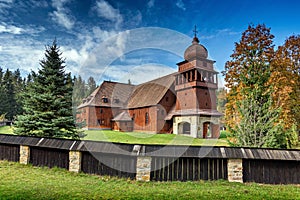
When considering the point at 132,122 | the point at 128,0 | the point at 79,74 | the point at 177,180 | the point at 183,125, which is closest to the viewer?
the point at 177,180

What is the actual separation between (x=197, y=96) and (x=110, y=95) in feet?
53.8

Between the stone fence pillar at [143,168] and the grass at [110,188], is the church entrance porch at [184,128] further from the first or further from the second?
the stone fence pillar at [143,168]

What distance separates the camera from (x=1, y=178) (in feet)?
23.3

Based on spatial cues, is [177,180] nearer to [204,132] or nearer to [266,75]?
[266,75]

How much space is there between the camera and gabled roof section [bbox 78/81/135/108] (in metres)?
34.1

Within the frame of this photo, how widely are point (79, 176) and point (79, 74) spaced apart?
7087 mm

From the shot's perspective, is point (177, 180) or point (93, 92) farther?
point (93, 92)

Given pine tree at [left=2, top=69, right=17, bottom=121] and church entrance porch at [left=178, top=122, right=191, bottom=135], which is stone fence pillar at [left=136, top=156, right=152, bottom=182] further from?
pine tree at [left=2, top=69, right=17, bottom=121]

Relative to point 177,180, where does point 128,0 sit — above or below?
above

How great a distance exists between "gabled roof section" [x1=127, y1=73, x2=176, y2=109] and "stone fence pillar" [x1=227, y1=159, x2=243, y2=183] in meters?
19.3

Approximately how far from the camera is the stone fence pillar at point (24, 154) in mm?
9046

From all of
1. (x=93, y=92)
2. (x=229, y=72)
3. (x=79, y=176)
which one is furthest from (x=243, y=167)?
(x=93, y=92)

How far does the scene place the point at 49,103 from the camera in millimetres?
13758

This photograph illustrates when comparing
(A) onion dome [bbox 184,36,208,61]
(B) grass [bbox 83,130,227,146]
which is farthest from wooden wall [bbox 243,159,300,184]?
(A) onion dome [bbox 184,36,208,61]
